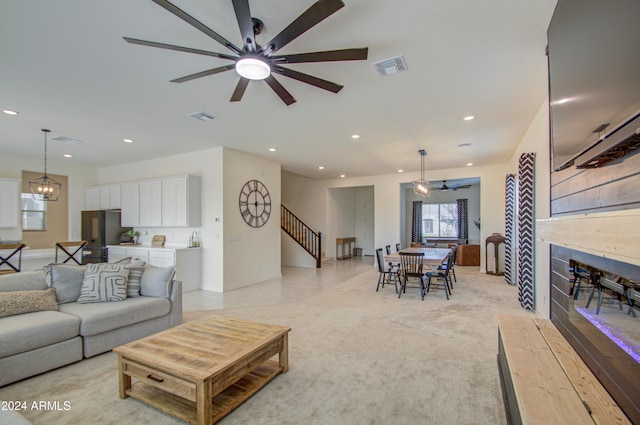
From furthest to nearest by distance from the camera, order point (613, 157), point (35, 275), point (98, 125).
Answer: point (98, 125), point (35, 275), point (613, 157)

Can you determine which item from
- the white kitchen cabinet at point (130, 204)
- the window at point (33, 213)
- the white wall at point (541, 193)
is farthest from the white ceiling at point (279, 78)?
the window at point (33, 213)

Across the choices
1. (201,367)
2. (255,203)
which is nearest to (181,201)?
(255,203)

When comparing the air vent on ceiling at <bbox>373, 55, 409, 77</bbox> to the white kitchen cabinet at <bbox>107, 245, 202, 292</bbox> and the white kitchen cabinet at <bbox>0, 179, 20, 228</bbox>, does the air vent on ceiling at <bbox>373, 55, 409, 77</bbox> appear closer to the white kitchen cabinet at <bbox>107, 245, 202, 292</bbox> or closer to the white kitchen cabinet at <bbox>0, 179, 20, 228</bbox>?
the white kitchen cabinet at <bbox>107, 245, 202, 292</bbox>

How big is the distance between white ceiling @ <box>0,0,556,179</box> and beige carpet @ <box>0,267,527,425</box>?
2780 millimetres

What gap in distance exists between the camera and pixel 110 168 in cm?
775

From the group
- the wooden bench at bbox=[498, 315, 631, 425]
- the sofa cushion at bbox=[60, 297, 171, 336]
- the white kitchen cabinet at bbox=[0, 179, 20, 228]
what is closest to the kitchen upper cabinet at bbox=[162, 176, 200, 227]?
the sofa cushion at bbox=[60, 297, 171, 336]

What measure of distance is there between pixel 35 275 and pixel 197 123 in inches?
104

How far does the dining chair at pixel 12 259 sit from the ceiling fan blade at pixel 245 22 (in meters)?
5.52

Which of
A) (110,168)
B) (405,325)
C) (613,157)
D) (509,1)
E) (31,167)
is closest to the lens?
(613,157)

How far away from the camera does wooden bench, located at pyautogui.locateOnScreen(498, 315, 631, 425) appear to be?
133cm

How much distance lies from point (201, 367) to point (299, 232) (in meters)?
7.57

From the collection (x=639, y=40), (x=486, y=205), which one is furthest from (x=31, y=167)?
(x=486, y=205)

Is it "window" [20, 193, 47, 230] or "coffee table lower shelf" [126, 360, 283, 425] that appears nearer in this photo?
"coffee table lower shelf" [126, 360, 283, 425]

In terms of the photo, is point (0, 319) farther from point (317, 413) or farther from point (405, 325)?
point (405, 325)
